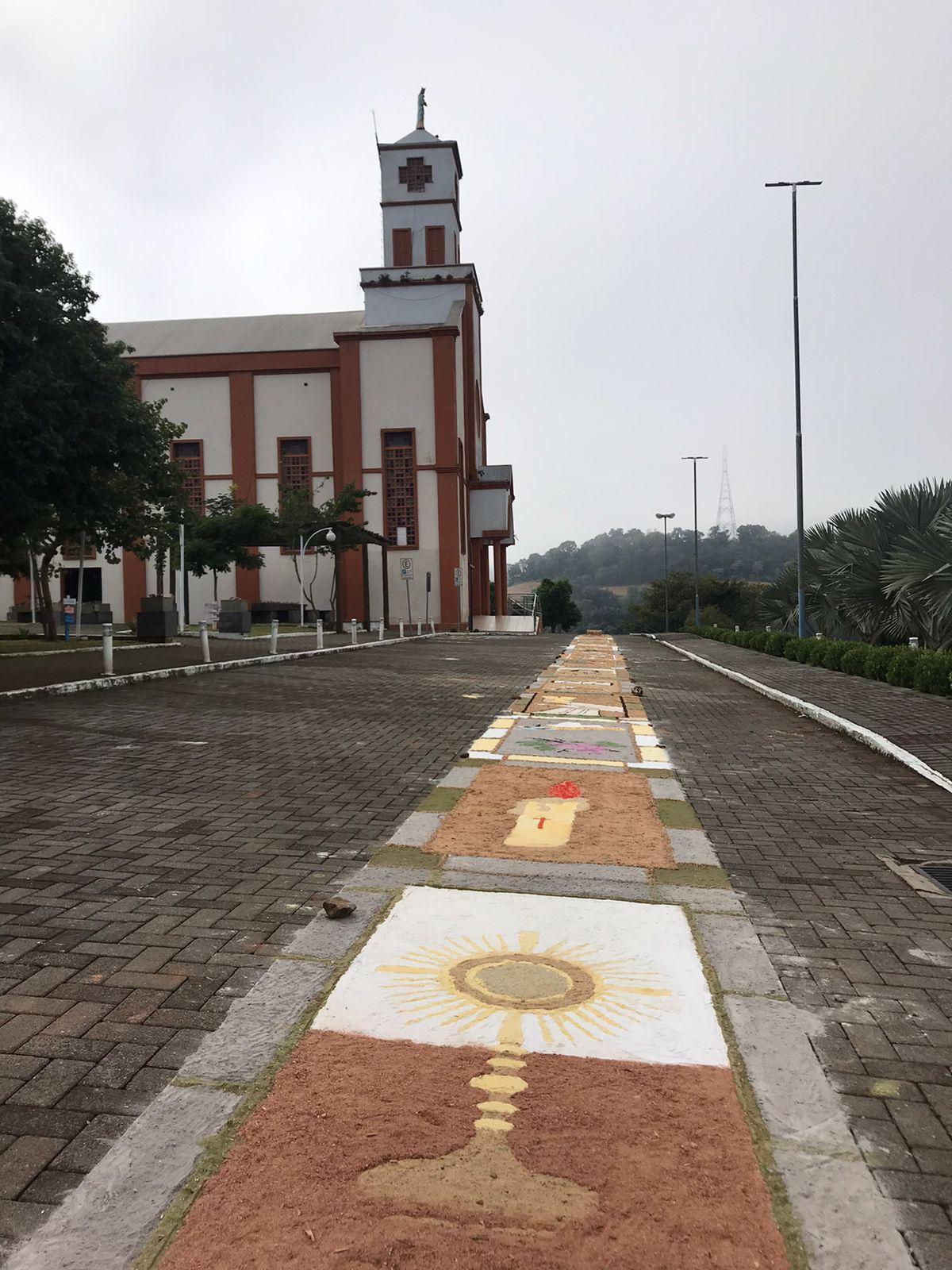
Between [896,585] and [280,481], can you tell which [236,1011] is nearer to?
[896,585]

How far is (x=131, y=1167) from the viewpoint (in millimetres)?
2168

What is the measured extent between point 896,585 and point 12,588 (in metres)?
50.8

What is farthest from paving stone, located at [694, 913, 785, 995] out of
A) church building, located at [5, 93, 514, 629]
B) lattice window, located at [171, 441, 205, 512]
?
lattice window, located at [171, 441, 205, 512]

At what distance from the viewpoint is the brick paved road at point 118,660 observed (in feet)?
46.1

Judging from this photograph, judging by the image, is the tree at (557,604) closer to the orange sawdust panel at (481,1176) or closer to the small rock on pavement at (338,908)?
the small rock on pavement at (338,908)

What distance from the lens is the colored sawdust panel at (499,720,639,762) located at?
8.09 meters

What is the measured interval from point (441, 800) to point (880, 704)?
7556mm

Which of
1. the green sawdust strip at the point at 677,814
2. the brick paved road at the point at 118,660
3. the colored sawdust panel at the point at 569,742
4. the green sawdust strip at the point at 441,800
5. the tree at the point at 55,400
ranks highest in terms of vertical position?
the tree at the point at 55,400

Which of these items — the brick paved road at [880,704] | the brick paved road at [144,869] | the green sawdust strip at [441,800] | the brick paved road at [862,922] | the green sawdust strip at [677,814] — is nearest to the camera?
the brick paved road at [862,922]

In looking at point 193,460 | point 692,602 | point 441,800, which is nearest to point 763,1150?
point 441,800

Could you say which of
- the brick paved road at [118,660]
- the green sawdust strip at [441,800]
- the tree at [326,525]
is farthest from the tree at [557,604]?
the green sawdust strip at [441,800]

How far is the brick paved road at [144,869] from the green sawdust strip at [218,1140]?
0.84 ft

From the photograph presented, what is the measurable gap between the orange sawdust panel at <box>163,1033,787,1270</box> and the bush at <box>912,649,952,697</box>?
1146 centimetres

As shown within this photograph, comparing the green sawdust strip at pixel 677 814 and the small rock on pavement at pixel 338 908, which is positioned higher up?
the small rock on pavement at pixel 338 908
